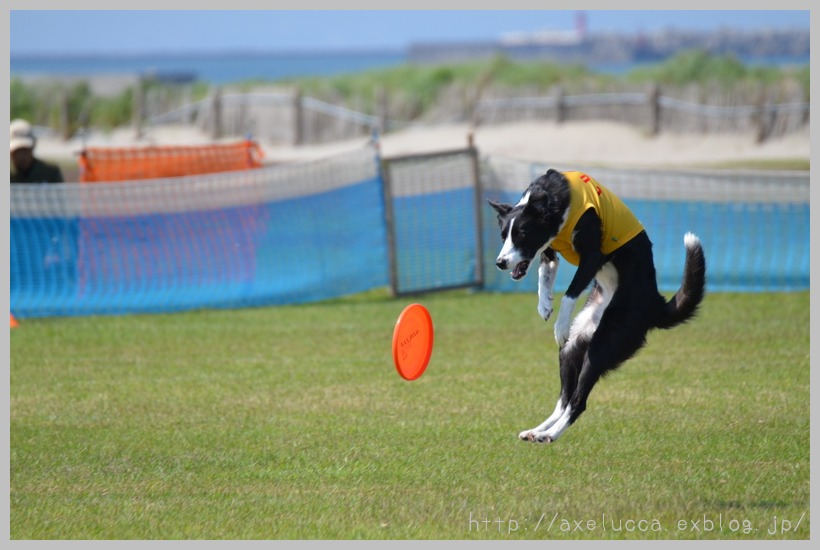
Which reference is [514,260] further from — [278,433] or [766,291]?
[766,291]

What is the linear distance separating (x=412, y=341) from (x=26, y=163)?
7.28 m

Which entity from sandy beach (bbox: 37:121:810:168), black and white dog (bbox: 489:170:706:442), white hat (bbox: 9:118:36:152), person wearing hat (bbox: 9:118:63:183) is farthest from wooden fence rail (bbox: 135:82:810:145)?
black and white dog (bbox: 489:170:706:442)

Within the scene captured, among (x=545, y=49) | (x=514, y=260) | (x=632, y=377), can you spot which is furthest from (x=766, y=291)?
(x=545, y=49)

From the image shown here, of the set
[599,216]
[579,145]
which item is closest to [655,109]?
[579,145]

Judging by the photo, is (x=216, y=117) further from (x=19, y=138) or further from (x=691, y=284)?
(x=691, y=284)

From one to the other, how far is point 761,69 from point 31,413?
39.4 metres

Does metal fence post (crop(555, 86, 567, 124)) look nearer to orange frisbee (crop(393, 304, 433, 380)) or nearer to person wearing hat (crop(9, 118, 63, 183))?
person wearing hat (crop(9, 118, 63, 183))

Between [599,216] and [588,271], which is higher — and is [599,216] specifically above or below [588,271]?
above

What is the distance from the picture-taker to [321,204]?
13352 millimetres

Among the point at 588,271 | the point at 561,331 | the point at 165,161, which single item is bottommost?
the point at 165,161

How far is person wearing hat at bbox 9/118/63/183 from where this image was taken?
1255 cm

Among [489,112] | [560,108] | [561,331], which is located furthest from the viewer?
[489,112]

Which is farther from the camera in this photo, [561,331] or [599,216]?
[561,331]

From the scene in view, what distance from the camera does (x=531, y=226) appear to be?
225 inches
